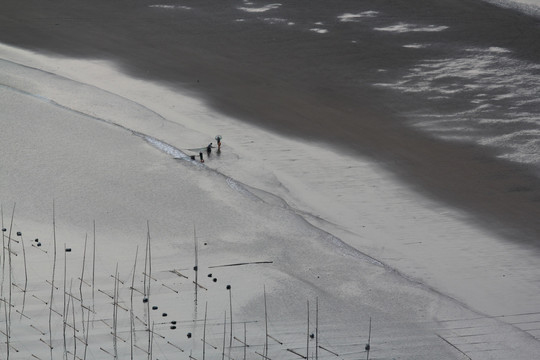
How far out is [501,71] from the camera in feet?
64.3

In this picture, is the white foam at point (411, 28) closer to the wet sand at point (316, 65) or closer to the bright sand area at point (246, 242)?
the wet sand at point (316, 65)

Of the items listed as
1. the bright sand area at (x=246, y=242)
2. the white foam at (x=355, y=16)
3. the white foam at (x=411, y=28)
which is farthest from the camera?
the white foam at (x=355, y=16)

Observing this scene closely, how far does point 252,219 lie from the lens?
14.1 meters

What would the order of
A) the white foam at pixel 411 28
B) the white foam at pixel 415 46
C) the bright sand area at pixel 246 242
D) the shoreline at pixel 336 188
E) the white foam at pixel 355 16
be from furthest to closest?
the white foam at pixel 355 16 → the white foam at pixel 411 28 → the white foam at pixel 415 46 → the shoreline at pixel 336 188 → the bright sand area at pixel 246 242

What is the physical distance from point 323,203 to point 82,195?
3299 mm

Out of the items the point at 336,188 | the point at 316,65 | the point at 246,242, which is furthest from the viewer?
the point at 316,65

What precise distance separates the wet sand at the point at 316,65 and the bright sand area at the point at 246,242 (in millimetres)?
571

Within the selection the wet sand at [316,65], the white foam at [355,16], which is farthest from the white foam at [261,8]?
the white foam at [355,16]

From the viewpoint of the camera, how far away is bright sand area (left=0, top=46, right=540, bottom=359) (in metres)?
11.5

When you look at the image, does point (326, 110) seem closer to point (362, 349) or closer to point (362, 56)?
point (362, 56)

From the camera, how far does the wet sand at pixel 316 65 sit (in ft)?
50.8

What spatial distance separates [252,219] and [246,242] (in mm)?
717

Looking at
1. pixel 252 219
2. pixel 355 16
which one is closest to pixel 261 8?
pixel 355 16

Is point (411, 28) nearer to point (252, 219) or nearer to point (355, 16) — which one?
Answer: point (355, 16)
